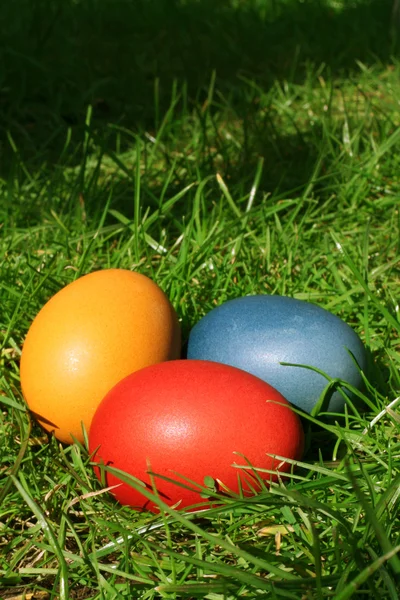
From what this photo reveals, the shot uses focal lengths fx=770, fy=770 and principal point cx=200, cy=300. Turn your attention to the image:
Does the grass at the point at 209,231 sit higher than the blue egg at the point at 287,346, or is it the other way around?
the blue egg at the point at 287,346

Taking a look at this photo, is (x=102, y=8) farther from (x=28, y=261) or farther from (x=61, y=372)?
(x=61, y=372)

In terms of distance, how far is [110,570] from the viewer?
1623mm

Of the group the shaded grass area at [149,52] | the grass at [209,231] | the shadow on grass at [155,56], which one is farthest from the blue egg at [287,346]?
the shaded grass area at [149,52]

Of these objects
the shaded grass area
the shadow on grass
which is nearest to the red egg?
the shadow on grass

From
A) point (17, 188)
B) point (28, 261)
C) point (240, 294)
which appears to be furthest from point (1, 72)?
point (240, 294)

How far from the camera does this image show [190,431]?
174 cm

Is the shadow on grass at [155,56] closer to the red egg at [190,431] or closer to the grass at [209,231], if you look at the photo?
the grass at [209,231]

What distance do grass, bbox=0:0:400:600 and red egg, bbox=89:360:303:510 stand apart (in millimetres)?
71

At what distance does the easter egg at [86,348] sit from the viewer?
6.38ft

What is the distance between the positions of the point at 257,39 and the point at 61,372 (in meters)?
3.85

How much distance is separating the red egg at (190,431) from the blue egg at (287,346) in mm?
142

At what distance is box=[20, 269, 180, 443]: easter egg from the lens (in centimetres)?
194

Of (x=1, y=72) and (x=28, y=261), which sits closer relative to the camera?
(x=28, y=261)

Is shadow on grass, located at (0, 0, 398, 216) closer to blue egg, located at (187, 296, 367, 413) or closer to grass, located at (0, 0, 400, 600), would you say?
Answer: grass, located at (0, 0, 400, 600)
